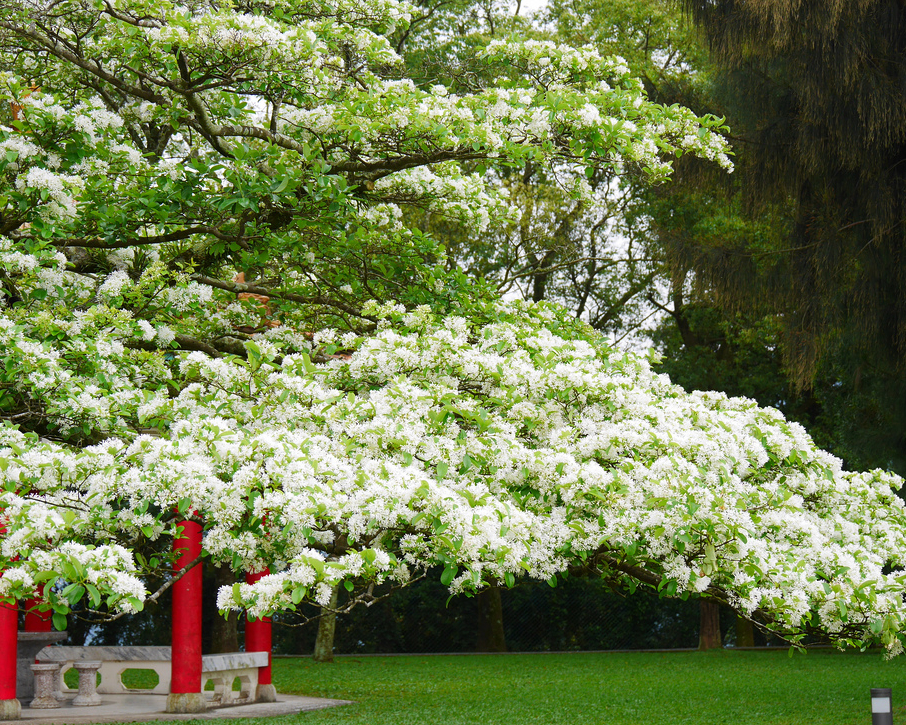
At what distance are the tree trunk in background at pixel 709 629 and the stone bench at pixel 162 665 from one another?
10.8m

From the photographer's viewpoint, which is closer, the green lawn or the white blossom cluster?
the white blossom cluster

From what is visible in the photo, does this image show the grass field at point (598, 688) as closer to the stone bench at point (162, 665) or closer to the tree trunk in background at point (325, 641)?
the tree trunk in background at point (325, 641)

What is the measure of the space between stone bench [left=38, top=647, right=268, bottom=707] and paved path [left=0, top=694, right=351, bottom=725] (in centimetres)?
15

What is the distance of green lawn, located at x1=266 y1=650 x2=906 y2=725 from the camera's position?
1020cm

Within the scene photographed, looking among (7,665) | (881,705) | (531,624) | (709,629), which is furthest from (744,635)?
(881,705)

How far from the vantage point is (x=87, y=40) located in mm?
7535

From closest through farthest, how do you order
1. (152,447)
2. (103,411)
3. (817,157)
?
1. (152,447)
2. (103,411)
3. (817,157)

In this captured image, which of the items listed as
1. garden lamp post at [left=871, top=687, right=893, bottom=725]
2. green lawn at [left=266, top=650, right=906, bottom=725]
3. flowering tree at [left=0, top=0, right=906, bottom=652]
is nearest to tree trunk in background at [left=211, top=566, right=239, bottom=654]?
green lawn at [left=266, top=650, right=906, bottom=725]

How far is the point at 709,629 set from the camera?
752 inches

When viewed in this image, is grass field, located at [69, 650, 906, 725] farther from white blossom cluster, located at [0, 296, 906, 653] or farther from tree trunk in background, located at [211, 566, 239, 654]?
white blossom cluster, located at [0, 296, 906, 653]

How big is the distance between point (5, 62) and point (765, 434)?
6962 mm

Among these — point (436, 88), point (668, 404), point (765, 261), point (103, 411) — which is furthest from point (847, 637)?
point (765, 261)

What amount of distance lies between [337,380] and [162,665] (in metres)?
7.59

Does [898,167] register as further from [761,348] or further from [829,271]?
[761,348]
